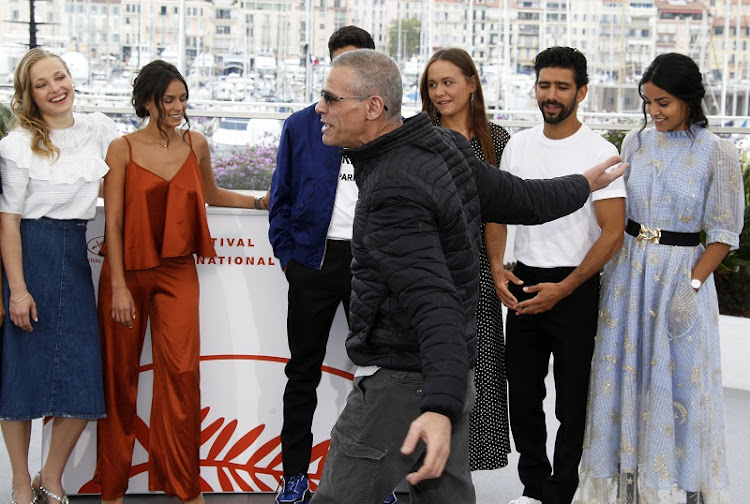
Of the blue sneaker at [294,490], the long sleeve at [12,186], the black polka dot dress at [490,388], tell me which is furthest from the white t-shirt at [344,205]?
the long sleeve at [12,186]

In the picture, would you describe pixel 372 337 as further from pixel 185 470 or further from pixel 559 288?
pixel 185 470

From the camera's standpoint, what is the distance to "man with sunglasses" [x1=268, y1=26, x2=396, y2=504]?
117 inches

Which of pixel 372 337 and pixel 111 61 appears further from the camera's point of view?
pixel 111 61

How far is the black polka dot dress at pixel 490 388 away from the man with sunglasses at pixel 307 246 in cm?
45

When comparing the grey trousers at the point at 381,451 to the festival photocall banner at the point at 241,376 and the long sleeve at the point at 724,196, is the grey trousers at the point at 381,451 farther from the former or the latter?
the festival photocall banner at the point at 241,376

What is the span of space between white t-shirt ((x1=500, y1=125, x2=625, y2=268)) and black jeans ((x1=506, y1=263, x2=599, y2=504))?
0.17ft

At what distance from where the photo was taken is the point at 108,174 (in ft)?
9.47

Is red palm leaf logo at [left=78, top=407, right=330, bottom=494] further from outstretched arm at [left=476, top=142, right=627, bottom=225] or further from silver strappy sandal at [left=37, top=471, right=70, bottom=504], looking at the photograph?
outstretched arm at [left=476, top=142, right=627, bottom=225]

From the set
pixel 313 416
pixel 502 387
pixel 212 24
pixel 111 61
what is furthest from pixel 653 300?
pixel 212 24

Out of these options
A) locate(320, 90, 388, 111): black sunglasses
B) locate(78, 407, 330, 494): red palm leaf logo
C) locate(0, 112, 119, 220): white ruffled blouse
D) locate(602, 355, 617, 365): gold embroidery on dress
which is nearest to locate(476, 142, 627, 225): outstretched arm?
locate(320, 90, 388, 111): black sunglasses

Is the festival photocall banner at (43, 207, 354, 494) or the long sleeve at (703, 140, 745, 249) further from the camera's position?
the festival photocall banner at (43, 207, 354, 494)

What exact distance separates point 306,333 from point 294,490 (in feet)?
1.69

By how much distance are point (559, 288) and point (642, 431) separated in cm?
51

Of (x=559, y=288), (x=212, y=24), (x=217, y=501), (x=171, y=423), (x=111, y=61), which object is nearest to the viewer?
(x=559, y=288)
